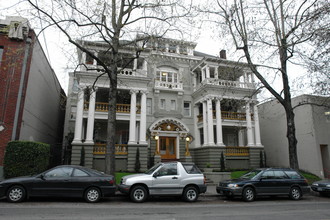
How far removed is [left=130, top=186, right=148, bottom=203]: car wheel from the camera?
9.70 m

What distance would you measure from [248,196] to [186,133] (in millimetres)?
13369

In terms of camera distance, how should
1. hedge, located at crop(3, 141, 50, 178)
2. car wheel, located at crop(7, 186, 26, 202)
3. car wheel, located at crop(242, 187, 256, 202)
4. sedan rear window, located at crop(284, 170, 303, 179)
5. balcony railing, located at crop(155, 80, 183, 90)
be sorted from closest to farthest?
car wheel, located at crop(7, 186, 26, 202) → car wheel, located at crop(242, 187, 256, 202) → sedan rear window, located at crop(284, 170, 303, 179) → hedge, located at crop(3, 141, 50, 178) → balcony railing, located at crop(155, 80, 183, 90)

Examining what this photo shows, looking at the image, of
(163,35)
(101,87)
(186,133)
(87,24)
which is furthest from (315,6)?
(101,87)

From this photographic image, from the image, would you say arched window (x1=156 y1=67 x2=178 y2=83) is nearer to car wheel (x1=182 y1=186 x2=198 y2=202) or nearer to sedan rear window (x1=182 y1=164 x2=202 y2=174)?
sedan rear window (x1=182 y1=164 x2=202 y2=174)

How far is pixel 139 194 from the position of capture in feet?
32.2

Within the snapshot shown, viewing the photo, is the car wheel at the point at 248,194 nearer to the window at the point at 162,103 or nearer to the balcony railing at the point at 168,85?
the window at the point at 162,103

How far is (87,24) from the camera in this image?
480 inches

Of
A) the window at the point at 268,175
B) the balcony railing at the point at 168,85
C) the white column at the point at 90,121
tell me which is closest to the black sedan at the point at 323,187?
the window at the point at 268,175

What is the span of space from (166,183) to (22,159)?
28.3ft

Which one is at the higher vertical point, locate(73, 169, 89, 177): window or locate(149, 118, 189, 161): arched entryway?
locate(149, 118, 189, 161): arched entryway

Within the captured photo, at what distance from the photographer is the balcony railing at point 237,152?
22.5 metres

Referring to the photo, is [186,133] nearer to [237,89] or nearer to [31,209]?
[237,89]

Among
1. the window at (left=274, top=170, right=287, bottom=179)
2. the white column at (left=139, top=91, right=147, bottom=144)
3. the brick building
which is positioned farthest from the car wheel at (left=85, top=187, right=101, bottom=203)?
the white column at (left=139, top=91, right=147, bottom=144)

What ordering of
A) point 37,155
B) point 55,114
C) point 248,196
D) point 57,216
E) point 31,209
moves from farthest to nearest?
point 55,114, point 37,155, point 248,196, point 31,209, point 57,216
